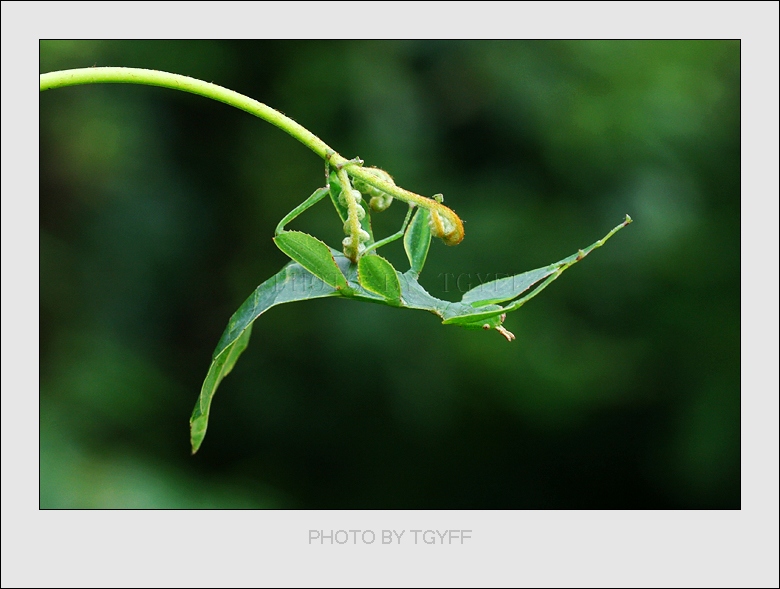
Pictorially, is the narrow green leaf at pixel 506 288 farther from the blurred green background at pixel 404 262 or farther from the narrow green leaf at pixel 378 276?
the blurred green background at pixel 404 262

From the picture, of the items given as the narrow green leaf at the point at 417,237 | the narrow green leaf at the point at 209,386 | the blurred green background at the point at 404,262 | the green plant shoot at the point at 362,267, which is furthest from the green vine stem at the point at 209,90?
the blurred green background at the point at 404,262

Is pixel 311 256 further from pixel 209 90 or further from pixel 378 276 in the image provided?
pixel 209 90

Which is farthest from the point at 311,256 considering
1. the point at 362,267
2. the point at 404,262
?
the point at 404,262

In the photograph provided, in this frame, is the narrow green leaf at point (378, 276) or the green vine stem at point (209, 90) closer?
the green vine stem at point (209, 90)

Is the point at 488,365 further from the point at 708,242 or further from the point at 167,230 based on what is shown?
the point at 167,230

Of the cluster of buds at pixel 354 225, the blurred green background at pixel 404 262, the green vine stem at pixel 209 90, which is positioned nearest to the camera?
the green vine stem at pixel 209 90

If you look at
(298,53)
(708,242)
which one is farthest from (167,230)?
(708,242)
